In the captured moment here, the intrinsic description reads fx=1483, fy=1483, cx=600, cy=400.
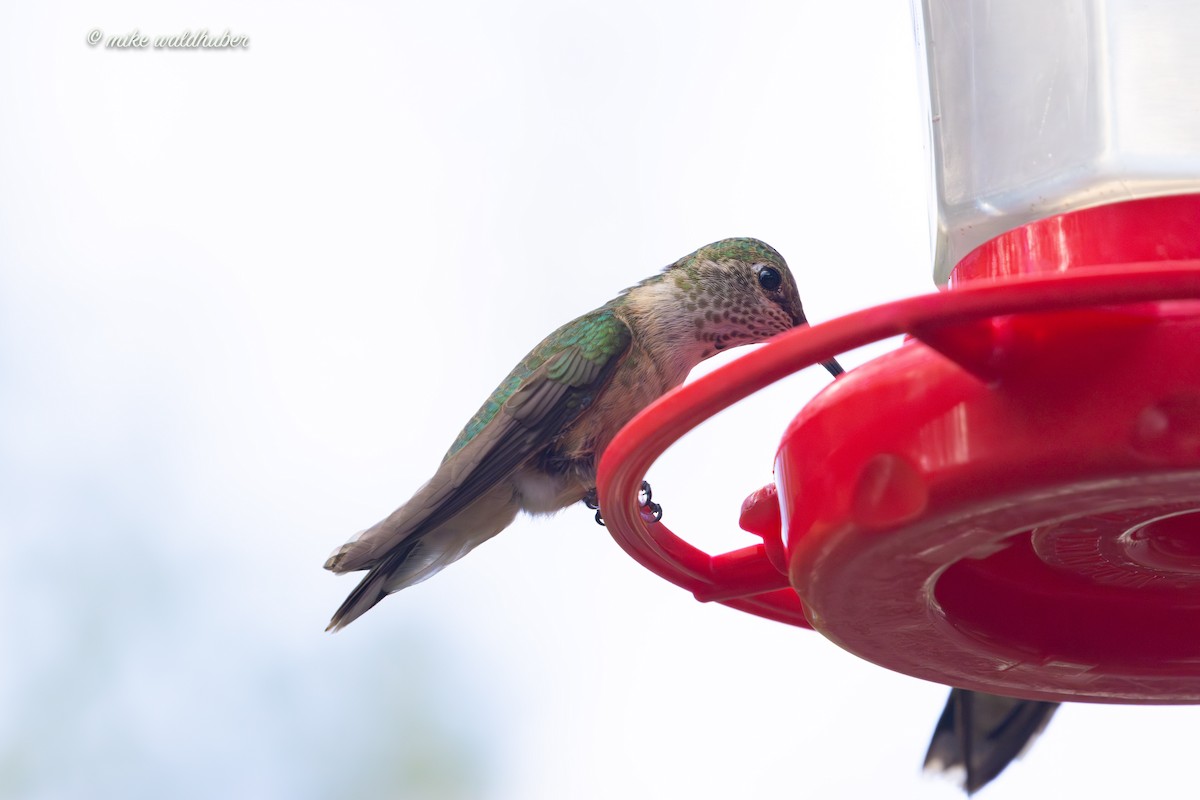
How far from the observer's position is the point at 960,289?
4.71ft

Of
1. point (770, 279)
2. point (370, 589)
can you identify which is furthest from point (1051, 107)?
point (370, 589)

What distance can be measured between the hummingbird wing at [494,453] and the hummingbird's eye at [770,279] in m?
0.41

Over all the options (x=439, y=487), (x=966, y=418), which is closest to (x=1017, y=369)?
(x=966, y=418)

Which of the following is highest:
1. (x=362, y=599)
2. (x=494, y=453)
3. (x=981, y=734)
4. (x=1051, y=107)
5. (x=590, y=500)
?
(x=1051, y=107)

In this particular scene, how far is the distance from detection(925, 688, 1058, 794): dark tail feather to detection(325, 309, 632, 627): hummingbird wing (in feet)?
5.38

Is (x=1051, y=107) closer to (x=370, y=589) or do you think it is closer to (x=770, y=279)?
(x=770, y=279)

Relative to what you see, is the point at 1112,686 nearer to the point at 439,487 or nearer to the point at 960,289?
the point at 960,289

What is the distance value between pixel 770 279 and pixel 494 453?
94 centimetres

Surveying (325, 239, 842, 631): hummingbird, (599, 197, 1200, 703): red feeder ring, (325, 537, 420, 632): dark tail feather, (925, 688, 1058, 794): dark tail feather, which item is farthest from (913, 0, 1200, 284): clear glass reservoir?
(925, 688, 1058, 794): dark tail feather

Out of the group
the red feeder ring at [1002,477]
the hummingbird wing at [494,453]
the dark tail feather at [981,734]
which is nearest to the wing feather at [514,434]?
the hummingbird wing at [494,453]

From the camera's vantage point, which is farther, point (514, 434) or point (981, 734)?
point (981, 734)

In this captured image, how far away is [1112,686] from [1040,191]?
78cm

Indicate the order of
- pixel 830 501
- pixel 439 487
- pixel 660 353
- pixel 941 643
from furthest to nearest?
pixel 660 353, pixel 439 487, pixel 941 643, pixel 830 501

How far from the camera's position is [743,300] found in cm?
410
